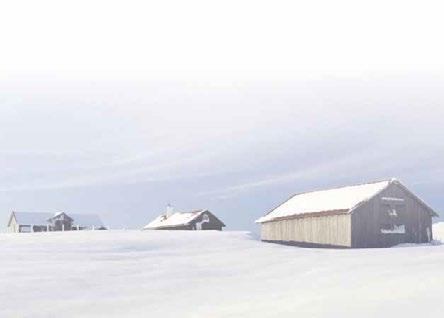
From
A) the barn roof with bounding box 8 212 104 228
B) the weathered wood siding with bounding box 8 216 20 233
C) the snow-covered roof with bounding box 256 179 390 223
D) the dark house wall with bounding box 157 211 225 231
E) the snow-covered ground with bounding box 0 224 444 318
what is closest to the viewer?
the snow-covered ground with bounding box 0 224 444 318

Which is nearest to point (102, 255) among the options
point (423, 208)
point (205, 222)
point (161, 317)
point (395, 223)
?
point (161, 317)

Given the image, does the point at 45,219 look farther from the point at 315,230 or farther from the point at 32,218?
the point at 315,230

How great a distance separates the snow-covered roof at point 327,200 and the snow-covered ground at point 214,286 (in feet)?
50.6

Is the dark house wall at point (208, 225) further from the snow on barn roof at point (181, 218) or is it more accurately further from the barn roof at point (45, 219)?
the barn roof at point (45, 219)

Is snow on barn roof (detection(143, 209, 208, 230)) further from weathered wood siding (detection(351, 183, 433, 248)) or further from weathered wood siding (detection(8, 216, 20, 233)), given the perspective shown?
weathered wood siding (detection(351, 183, 433, 248))

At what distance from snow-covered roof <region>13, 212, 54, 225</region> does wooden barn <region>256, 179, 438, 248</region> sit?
193 ft

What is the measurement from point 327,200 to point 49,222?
2436 inches

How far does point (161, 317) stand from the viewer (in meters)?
11.4

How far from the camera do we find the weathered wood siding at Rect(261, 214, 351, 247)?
3803 centimetres

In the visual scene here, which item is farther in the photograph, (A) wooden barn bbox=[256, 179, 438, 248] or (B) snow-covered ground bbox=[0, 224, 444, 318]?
(A) wooden barn bbox=[256, 179, 438, 248]

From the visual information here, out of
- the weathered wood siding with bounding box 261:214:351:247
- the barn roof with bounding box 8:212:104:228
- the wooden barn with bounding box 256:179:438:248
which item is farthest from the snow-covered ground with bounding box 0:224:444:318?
the barn roof with bounding box 8:212:104:228

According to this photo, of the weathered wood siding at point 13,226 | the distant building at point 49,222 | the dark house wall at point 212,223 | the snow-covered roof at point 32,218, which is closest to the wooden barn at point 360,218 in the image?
the dark house wall at point 212,223

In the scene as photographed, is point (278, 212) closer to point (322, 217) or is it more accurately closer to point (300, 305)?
point (322, 217)

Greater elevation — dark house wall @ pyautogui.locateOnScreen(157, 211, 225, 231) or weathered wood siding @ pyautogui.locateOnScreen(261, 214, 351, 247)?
weathered wood siding @ pyautogui.locateOnScreen(261, 214, 351, 247)
